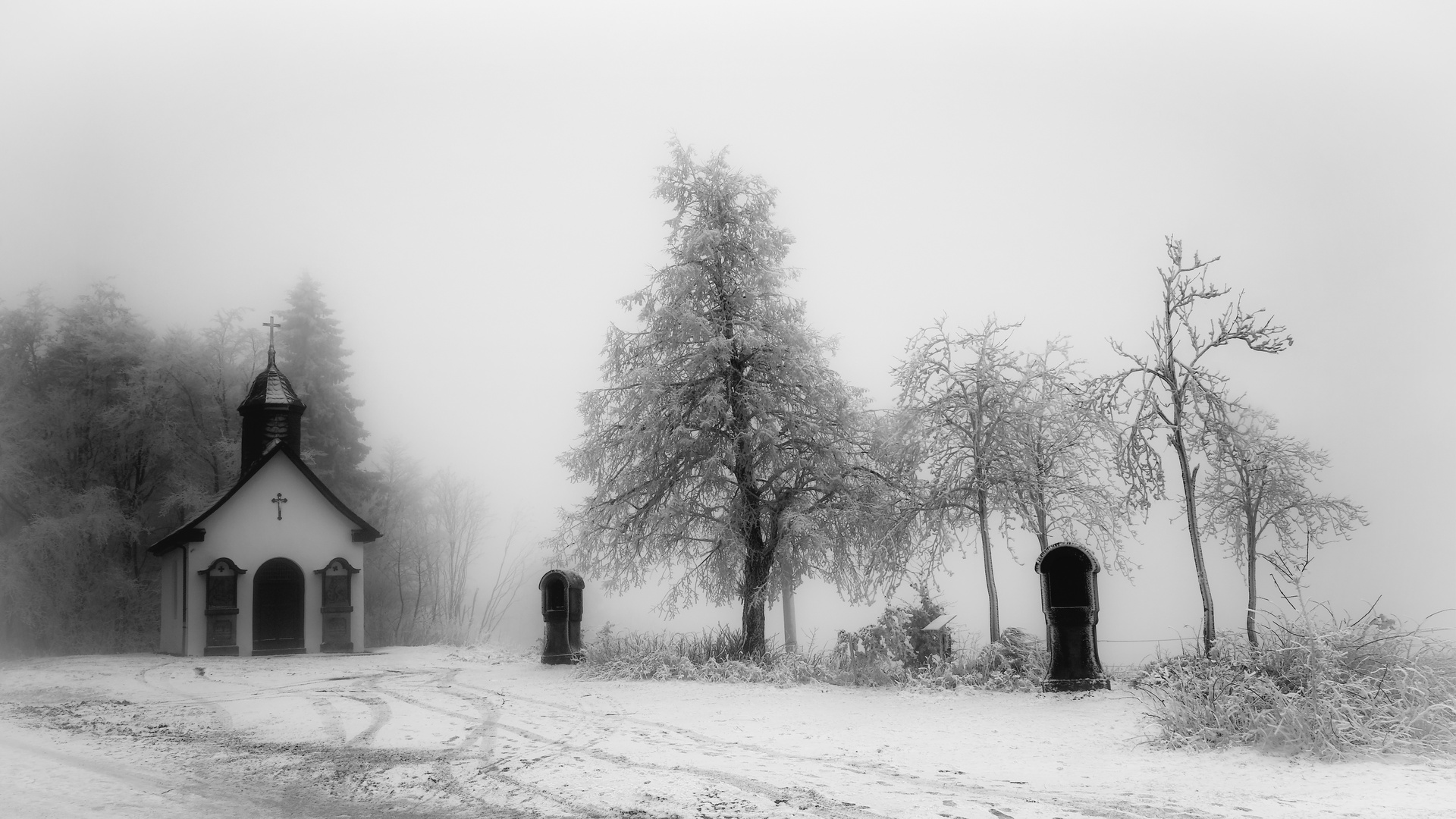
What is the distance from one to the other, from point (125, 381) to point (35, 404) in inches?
102

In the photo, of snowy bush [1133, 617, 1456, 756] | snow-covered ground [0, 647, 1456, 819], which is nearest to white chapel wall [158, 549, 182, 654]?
snow-covered ground [0, 647, 1456, 819]

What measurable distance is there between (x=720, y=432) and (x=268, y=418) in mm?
16378

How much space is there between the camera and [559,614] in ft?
65.1

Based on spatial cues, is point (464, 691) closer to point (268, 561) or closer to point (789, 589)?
point (789, 589)

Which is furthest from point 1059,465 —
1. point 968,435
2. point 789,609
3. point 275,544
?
point 275,544

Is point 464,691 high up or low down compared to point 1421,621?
down

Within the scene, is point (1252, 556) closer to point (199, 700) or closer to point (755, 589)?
point (755, 589)

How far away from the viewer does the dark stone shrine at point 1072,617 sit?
13.4m

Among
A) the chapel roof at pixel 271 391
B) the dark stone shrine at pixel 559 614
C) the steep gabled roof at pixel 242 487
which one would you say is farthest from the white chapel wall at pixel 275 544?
the dark stone shrine at pixel 559 614

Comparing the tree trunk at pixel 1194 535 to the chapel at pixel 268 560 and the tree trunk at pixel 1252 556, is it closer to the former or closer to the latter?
the tree trunk at pixel 1252 556

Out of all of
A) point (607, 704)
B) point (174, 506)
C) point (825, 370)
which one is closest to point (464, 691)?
point (607, 704)

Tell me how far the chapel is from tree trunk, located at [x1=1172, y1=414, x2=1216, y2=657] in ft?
71.2

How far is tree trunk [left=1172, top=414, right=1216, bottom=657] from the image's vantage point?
1377 centimetres

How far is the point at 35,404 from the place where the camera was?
28.0 metres
